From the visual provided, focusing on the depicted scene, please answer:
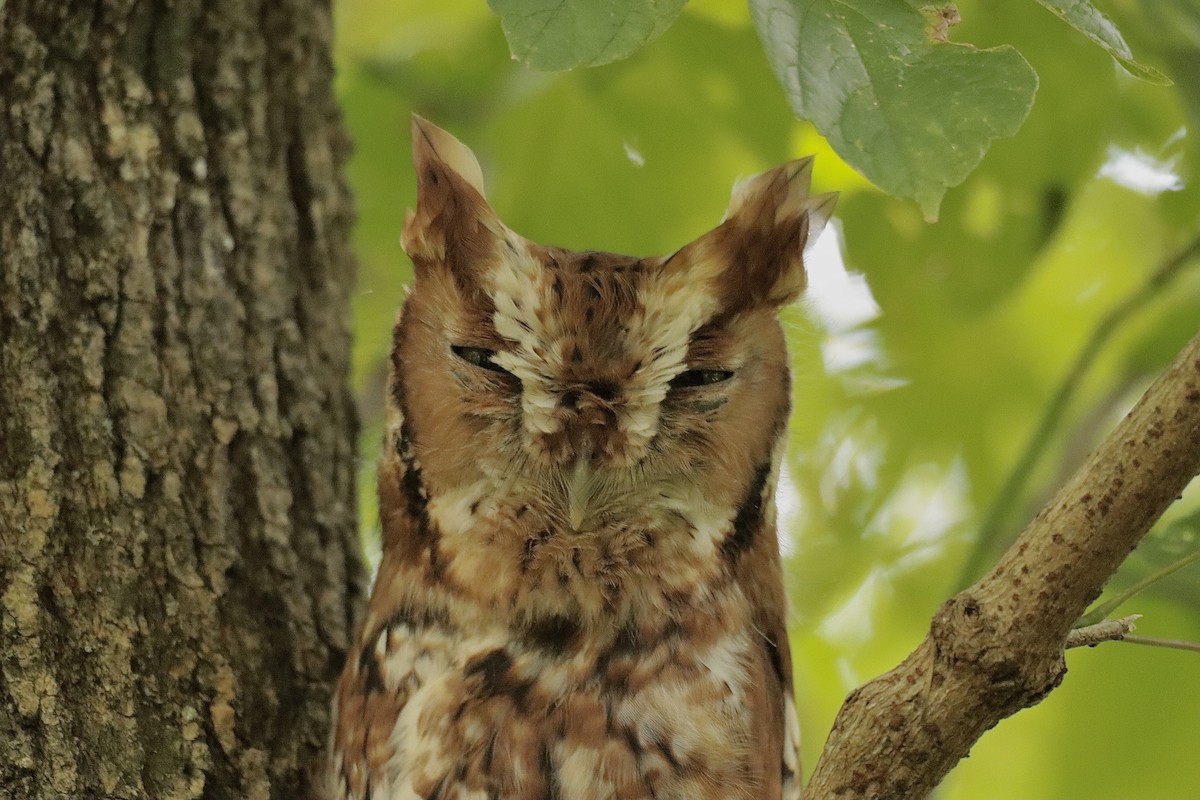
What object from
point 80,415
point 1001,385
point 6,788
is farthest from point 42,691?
point 1001,385

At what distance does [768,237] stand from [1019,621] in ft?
2.18

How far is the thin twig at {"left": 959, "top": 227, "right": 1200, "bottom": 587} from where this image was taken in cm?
195

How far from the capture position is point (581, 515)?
148 centimetres

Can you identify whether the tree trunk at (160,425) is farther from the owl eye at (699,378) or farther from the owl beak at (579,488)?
the owl eye at (699,378)

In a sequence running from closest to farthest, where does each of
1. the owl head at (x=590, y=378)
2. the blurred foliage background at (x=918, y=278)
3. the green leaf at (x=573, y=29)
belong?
the green leaf at (x=573, y=29) < the owl head at (x=590, y=378) < the blurred foliage background at (x=918, y=278)

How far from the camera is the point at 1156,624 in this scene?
1.90 meters

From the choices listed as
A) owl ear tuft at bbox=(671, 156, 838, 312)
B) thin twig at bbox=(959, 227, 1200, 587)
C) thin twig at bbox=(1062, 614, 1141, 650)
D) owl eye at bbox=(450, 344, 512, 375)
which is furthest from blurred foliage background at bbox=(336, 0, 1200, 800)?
thin twig at bbox=(1062, 614, 1141, 650)

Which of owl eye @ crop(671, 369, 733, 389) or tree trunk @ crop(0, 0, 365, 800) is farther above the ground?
owl eye @ crop(671, 369, 733, 389)

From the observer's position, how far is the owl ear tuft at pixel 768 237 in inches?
60.6

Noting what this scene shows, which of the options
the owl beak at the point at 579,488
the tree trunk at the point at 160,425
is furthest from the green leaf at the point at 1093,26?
the tree trunk at the point at 160,425

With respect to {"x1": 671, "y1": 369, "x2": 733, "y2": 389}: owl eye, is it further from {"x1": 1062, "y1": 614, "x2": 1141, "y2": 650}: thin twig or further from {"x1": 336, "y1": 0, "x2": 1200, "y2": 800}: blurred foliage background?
{"x1": 1062, "y1": 614, "x2": 1141, "y2": 650}: thin twig

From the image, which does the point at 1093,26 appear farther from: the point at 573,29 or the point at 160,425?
the point at 160,425

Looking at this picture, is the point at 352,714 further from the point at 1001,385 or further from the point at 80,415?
the point at 1001,385

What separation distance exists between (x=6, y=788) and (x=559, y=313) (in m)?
0.82
